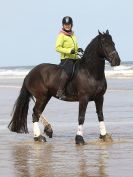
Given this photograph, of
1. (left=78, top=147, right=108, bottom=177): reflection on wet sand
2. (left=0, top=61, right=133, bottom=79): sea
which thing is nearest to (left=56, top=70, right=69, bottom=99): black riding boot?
(left=78, top=147, right=108, bottom=177): reflection on wet sand

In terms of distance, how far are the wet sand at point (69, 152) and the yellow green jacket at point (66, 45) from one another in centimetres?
171

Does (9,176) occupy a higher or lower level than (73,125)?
higher

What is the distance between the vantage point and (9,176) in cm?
859

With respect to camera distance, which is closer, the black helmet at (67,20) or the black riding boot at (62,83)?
the black riding boot at (62,83)

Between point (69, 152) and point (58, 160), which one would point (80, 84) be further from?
point (58, 160)

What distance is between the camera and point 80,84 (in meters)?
12.8

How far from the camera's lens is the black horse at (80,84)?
12578 millimetres

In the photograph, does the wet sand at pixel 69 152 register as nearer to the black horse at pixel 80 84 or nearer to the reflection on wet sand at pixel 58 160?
the reflection on wet sand at pixel 58 160

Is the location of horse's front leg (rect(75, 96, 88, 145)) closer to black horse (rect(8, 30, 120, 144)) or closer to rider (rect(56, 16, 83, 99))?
black horse (rect(8, 30, 120, 144))

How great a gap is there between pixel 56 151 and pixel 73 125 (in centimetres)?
460

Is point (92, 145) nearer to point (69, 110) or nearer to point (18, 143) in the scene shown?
point (18, 143)

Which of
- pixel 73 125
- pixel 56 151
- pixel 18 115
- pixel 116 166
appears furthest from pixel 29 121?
pixel 116 166

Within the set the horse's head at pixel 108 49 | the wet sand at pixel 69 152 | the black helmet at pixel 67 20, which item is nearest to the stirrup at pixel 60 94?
the wet sand at pixel 69 152

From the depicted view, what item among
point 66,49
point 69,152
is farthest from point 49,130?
point 69,152
